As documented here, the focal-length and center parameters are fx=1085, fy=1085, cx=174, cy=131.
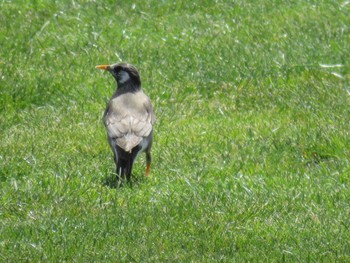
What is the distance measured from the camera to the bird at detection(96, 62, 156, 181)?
919 cm

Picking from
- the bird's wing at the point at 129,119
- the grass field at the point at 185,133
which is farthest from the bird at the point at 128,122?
the grass field at the point at 185,133

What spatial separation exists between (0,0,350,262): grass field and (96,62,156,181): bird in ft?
0.70

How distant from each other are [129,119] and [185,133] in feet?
3.34

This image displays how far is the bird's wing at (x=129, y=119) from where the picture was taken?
9.32 meters

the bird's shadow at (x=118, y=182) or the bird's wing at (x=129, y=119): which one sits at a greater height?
the bird's wing at (x=129, y=119)

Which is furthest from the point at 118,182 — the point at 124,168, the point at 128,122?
the point at 128,122

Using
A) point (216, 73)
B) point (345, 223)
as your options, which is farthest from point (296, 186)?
point (216, 73)

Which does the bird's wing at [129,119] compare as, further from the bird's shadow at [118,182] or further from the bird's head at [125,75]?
the bird's shadow at [118,182]

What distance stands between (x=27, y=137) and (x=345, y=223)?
3.47 m

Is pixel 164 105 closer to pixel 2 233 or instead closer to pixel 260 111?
pixel 260 111

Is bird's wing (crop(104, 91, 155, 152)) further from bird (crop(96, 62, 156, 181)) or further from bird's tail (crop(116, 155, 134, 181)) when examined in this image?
bird's tail (crop(116, 155, 134, 181))

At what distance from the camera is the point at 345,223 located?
8156 mm

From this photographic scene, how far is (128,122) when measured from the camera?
956 cm

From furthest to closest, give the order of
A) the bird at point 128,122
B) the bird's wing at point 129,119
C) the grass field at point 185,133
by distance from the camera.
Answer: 1. the bird's wing at point 129,119
2. the bird at point 128,122
3. the grass field at point 185,133
